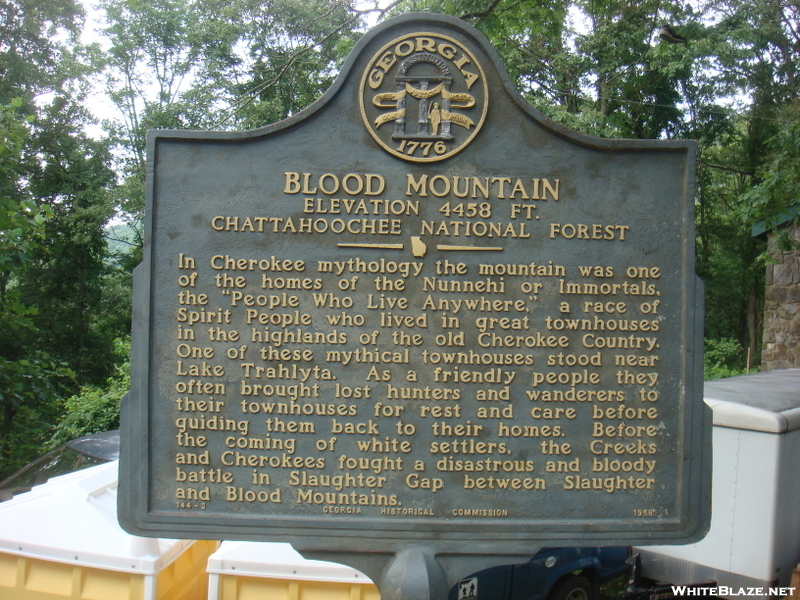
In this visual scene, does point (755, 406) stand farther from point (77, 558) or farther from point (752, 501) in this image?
point (77, 558)

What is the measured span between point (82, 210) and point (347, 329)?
1608 cm

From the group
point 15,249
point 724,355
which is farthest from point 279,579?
point 724,355

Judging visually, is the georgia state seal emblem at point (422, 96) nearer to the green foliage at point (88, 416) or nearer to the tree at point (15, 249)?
the tree at point (15, 249)

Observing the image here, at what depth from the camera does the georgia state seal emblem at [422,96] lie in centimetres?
286

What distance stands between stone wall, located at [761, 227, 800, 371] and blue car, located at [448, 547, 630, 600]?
30.9ft

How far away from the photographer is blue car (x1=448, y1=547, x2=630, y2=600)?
5055 mm

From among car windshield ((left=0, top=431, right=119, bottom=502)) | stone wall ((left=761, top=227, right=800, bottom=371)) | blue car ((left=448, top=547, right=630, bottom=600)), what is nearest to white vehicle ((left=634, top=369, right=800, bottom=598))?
blue car ((left=448, top=547, right=630, bottom=600))

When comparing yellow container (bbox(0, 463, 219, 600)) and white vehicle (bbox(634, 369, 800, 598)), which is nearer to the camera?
yellow container (bbox(0, 463, 219, 600))

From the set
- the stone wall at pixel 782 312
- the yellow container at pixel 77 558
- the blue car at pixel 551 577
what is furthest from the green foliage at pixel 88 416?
the stone wall at pixel 782 312

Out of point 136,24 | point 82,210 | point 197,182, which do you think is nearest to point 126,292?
point 82,210

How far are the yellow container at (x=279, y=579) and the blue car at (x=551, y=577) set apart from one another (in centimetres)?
118

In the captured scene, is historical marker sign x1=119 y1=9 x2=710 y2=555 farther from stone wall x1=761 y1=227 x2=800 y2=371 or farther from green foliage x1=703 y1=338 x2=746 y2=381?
green foliage x1=703 y1=338 x2=746 y2=381

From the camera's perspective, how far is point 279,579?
400cm

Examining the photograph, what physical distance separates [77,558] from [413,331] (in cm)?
285
